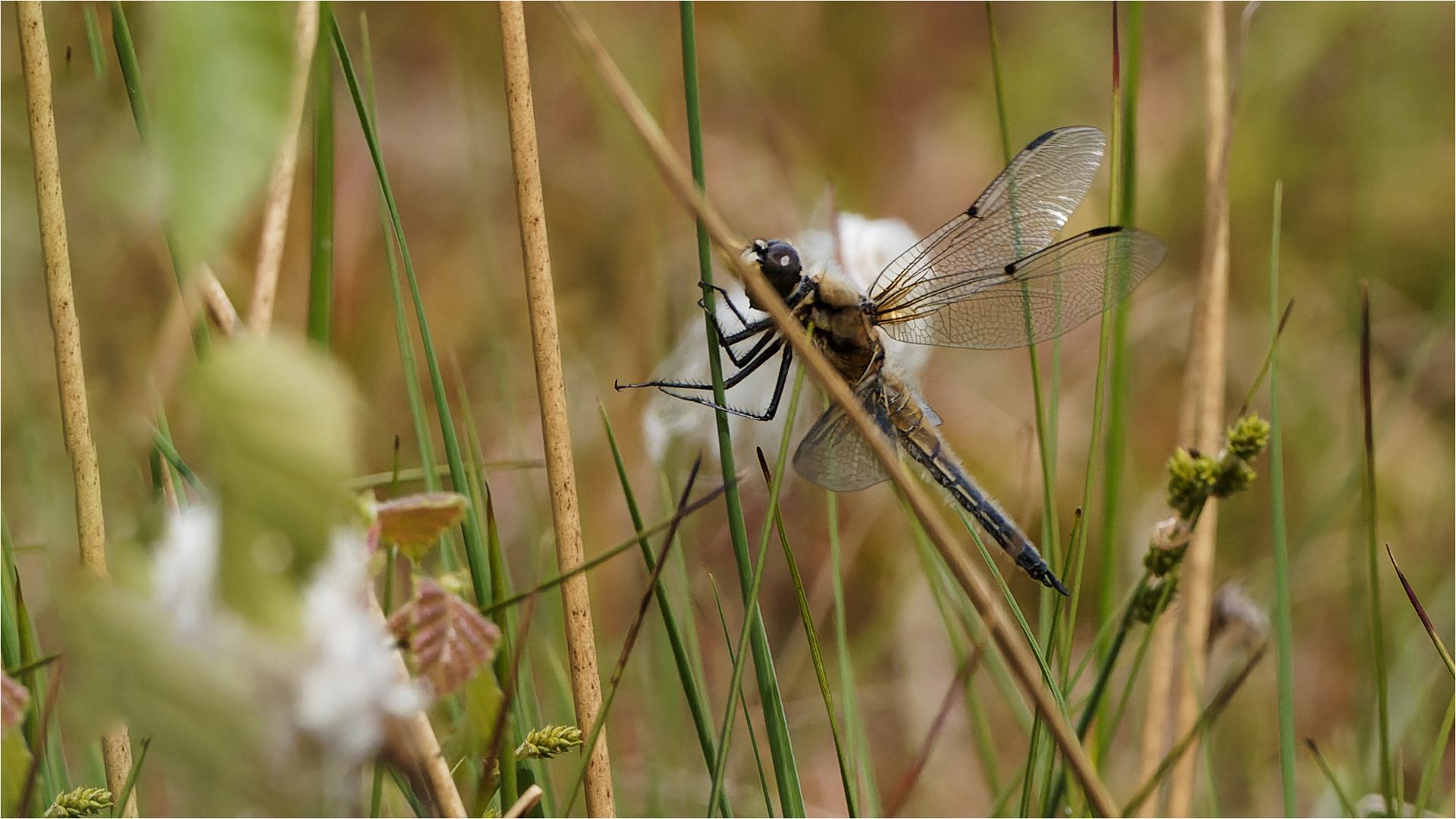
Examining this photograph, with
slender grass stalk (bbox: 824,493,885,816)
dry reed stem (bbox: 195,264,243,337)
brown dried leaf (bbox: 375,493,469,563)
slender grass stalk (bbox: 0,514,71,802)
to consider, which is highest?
dry reed stem (bbox: 195,264,243,337)

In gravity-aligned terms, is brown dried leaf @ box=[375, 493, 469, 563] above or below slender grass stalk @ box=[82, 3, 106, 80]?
below

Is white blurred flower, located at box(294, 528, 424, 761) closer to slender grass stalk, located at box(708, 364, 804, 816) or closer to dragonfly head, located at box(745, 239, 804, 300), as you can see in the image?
slender grass stalk, located at box(708, 364, 804, 816)

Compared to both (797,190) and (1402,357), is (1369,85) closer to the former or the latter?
(1402,357)

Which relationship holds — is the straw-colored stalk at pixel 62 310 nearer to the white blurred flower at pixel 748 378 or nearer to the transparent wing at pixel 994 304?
the white blurred flower at pixel 748 378

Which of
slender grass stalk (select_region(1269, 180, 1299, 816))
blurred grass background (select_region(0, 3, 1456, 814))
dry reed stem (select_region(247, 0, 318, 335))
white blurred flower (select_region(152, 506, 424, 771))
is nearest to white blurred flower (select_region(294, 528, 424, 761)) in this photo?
white blurred flower (select_region(152, 506, 424, 771))

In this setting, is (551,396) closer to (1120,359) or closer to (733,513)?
(733,513)

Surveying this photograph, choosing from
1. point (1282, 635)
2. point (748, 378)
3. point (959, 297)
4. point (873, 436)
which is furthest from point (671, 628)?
point (959, 297)

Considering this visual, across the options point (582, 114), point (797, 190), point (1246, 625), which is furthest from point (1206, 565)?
point (582, 114)
